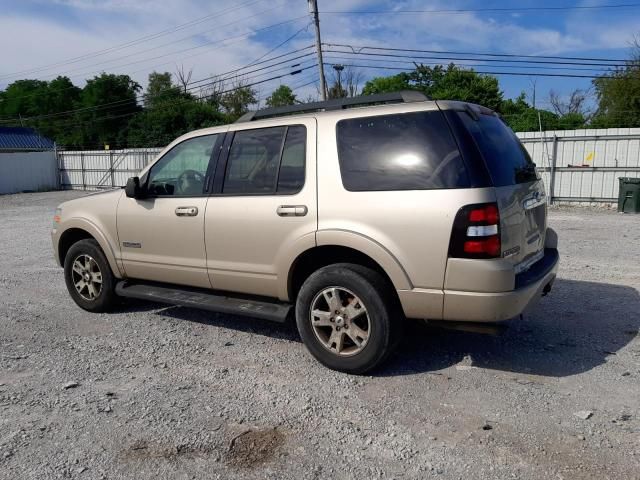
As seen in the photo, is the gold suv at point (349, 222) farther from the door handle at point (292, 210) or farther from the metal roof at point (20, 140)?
the metal roof at point (20, 140)

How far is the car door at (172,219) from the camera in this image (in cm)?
473

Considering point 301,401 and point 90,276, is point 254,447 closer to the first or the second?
point 301,401

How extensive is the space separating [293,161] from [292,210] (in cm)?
41

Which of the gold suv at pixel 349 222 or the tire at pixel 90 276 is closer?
the gold suv at pixel 349 222

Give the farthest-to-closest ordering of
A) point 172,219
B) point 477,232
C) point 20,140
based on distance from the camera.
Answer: point 20,140
point 172,219
point 477,232

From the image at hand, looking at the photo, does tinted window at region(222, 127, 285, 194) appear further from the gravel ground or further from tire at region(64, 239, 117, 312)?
tire at region(64, 239, 117, 312)

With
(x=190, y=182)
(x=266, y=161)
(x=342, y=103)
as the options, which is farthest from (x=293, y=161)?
(x=190, y=182)

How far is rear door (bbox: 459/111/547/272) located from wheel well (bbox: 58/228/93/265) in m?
4.12

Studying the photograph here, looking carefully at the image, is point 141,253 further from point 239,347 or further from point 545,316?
point 545,316

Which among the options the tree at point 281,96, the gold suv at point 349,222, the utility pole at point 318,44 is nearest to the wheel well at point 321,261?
the gold suv at point 349,222

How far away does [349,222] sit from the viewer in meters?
3.85

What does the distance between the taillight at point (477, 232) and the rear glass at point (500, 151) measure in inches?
10.7

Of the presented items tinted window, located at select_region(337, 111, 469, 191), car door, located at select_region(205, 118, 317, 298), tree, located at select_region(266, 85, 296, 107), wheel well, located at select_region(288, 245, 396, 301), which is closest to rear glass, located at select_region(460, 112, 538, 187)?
tinted window, located at select_region(337, 111, 469, 191)

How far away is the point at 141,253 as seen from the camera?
513cm
